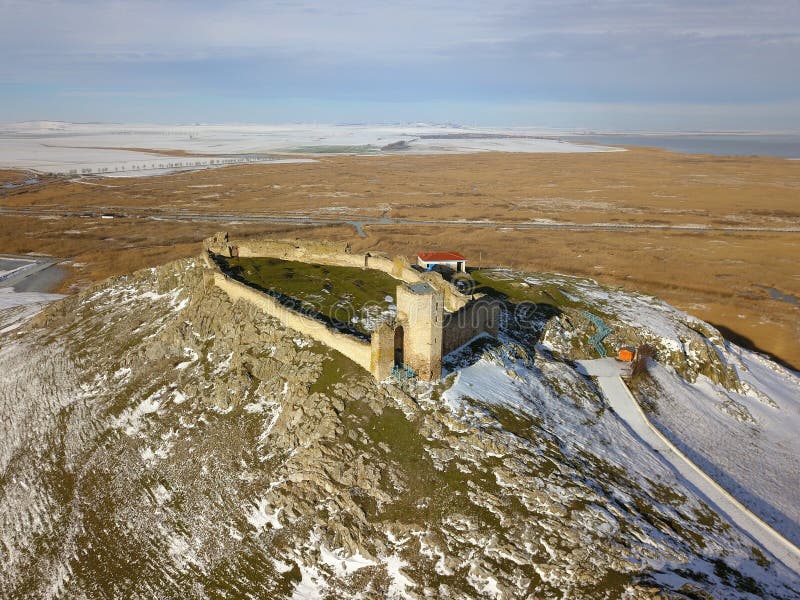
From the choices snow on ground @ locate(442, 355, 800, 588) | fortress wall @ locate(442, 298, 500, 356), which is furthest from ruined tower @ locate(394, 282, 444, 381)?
fortress wall @ locate(442, 298, 500, 356)

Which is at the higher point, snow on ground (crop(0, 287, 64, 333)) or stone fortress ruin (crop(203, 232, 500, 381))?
stone fortress ruin (crop(203, 232, 500, 381))

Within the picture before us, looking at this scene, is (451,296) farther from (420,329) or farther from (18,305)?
(18,305)

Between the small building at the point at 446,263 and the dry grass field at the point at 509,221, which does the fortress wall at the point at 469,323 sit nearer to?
the small building at the point at 446,263

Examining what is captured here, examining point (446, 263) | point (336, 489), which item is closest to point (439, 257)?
point (446, 263)

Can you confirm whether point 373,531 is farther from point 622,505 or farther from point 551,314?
point 551,314

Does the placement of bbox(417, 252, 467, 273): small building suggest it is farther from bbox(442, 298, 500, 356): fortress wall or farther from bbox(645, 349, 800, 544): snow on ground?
bbox(645, 349, 800, 544): snow on ground
